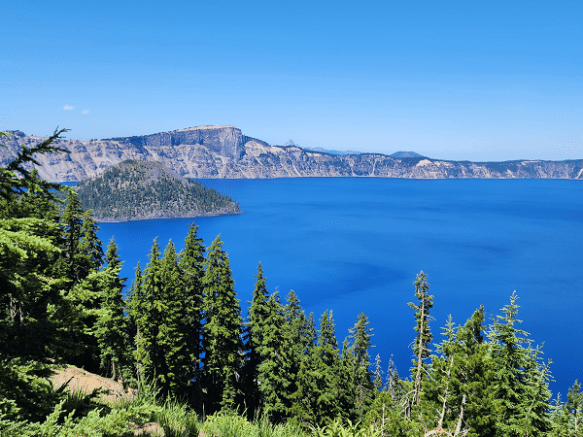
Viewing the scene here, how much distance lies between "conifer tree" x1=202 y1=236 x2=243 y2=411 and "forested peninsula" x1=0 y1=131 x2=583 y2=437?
0.35ft

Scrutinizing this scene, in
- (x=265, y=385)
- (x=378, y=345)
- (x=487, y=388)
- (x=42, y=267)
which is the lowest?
(x=378, y=345)

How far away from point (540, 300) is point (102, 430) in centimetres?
10114

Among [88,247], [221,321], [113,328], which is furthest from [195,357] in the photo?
[88,247]

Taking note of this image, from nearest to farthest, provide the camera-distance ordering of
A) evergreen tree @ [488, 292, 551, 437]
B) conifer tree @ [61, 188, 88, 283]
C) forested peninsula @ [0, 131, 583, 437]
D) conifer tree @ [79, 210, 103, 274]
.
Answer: forested peninsula @ [0, 131, 583, 437]
evergreen tree @ [488, 292, 551, 437]
conifer tree @ [61, 188, 88, 283]
conifer tree @ [79, 210, 103, 274]

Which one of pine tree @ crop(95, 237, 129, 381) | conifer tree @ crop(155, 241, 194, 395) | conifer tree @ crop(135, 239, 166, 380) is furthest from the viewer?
pine tree @ crop(95, 237, 129, 381)

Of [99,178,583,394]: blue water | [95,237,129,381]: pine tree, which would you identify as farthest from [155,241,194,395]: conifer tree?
[99,178,583,394]: blue water

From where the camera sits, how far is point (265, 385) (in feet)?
89.0

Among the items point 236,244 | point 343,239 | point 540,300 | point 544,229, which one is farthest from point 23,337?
point 544,229

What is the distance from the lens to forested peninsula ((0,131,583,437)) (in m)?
6.50

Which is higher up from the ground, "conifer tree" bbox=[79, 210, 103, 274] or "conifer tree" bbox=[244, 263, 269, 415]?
"conifer tree" bbox=[79, 210, 103, 274]

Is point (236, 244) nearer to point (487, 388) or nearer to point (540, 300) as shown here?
point (540, 300)

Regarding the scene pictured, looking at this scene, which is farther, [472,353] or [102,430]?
[472,353]

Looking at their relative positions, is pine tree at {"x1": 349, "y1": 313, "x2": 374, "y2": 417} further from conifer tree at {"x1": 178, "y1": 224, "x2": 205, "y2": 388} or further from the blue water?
conifer tree at {"x1": 178, "y1": 224, "x2": 205, "y2": 388}

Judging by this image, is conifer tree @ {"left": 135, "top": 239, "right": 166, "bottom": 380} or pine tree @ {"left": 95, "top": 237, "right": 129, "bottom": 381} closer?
conifer tree @ {"left": 135, "top": 239, "right": 166, "bottom": 380}
